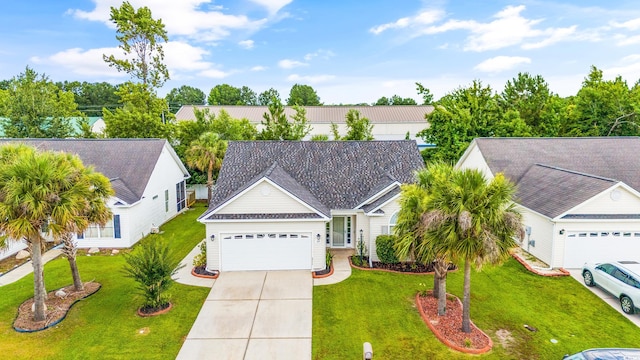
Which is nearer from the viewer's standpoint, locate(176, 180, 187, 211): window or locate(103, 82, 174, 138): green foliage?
locate(176, 180, 187, 211): window

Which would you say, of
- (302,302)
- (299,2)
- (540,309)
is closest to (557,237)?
(540,309)

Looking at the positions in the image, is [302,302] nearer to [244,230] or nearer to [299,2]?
[244,230]

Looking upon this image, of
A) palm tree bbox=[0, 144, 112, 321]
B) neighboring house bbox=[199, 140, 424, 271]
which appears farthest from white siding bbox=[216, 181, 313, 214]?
palm tree bbox=[0, 144, 112, 321]

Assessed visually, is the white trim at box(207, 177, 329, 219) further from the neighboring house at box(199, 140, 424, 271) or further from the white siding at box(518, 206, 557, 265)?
the white siding at box(518, 206, 557, 265)

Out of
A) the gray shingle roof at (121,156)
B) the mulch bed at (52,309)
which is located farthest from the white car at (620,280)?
the gray shingle roof at (121,156)

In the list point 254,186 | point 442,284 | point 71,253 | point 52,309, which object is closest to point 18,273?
point 71,253

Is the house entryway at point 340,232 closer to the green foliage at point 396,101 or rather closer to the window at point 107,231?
the window at point 107,231

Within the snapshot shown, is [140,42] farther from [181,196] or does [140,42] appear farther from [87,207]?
[87,207]
